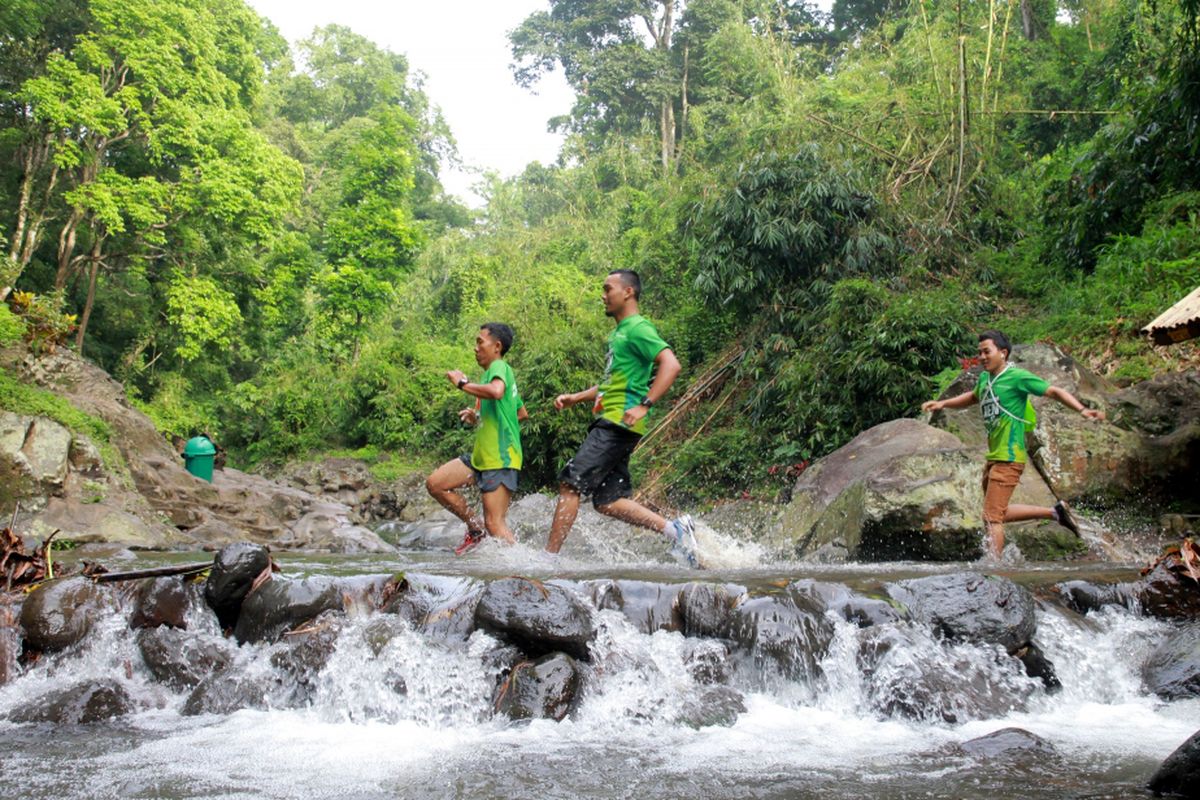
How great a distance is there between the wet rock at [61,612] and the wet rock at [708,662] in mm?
3000

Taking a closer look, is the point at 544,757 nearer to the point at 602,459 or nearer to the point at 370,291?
the point at 602,459

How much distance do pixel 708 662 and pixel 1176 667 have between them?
2116 mm

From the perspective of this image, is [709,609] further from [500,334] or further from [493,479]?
[500,334]

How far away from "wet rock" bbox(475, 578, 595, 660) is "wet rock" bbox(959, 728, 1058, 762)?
168cm

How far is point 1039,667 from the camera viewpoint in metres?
4.53

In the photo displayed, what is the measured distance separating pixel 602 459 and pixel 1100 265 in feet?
29.7

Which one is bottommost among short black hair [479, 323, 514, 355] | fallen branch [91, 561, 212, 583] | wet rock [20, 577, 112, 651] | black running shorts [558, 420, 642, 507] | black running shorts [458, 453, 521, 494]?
wet rock [20, 577, 112, 651]

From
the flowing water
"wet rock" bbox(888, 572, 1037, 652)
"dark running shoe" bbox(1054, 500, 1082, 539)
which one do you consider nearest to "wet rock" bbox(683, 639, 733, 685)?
the flowing water

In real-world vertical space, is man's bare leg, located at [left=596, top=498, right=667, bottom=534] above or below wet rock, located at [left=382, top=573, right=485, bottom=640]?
above

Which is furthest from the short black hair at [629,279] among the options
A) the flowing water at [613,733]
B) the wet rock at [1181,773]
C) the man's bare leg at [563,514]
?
the wet rock at [1181,773]

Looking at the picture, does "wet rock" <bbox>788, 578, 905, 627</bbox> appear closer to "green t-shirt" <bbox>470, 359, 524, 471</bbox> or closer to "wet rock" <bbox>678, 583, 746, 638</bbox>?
"wet rock" <bbox>678, 583, 746, 638</bbox>

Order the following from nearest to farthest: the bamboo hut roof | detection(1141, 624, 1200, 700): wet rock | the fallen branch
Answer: detection(1141, 624, 1200, 700): wet rock < the fallen branch < the bamboo hut roof

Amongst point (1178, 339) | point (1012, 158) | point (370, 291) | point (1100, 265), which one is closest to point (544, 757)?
point (1178, 339)

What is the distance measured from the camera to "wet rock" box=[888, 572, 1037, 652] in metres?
4.53
